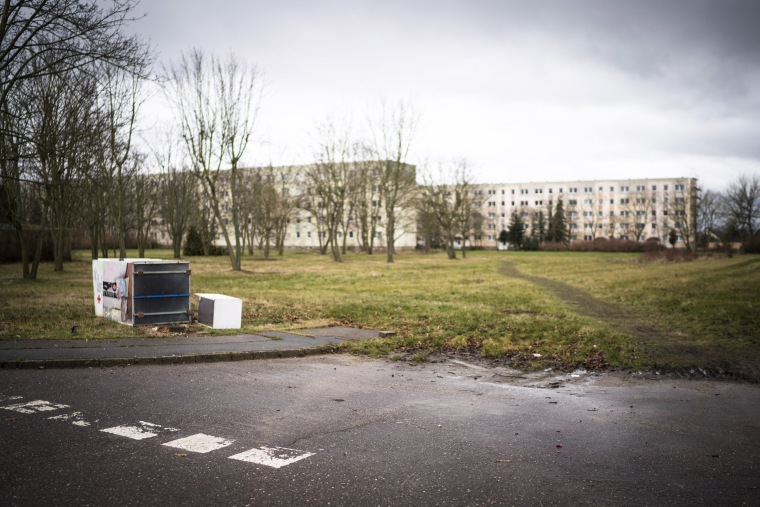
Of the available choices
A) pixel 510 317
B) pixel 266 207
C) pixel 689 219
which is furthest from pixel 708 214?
pixel 510 317

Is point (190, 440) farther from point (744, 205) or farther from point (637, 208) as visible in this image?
point (637, 208)

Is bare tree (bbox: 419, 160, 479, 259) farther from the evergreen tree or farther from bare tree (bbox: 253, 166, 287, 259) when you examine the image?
the evergreen tree

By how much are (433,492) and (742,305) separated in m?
15.6

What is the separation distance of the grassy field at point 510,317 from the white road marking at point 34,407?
16.1ft

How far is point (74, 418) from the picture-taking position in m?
6.66

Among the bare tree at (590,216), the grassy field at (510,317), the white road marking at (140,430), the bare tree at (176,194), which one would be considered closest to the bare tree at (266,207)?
the bare tree at (176,194)

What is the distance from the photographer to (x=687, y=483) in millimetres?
5043

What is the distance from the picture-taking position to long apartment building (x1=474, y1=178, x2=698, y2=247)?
12988 centimetres

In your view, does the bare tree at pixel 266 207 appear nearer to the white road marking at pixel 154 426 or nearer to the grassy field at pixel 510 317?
the grassy field at pixel 510 317

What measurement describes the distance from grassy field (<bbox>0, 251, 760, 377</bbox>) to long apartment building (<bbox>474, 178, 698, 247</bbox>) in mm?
100884

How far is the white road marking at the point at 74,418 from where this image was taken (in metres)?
6.47

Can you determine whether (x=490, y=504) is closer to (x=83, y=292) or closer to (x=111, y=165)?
(x=83, y=292)

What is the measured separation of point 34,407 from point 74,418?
0.78 metres

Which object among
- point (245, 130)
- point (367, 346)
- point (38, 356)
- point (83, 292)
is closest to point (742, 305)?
point (367, 346)
